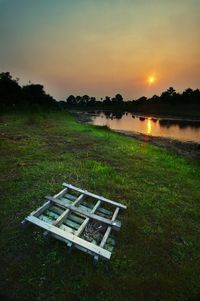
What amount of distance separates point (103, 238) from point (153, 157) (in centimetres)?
930

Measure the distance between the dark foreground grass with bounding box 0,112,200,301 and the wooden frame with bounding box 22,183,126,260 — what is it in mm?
246

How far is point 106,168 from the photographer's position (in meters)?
10.3

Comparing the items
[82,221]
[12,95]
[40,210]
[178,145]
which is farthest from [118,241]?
[12,95]

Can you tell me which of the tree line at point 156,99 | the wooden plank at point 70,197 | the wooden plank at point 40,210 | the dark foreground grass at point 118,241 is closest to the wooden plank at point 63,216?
the wooden plank at point 70,197

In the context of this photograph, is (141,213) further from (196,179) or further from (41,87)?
(41,87)

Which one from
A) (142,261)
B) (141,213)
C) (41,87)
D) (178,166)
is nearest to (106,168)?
(141,213)

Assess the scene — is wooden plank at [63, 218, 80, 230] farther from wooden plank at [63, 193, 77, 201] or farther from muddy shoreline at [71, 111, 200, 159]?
muddy shoreline at [71, 111, 200, 159]

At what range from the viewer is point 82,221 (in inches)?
231

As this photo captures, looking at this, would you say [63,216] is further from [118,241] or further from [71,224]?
[118,241]

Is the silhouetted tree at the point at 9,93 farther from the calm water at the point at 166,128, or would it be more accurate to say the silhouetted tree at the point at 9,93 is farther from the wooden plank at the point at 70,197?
the wooden plank at the point at 70,197

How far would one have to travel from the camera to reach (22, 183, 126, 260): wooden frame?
488 centimetres

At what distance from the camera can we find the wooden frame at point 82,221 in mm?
4883

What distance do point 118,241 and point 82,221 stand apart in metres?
1.12

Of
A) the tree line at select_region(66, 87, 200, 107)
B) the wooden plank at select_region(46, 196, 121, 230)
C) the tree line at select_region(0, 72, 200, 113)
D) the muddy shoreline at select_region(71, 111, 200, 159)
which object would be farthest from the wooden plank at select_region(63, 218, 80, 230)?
the tree line at select_region(66, 87, 200, 107)
